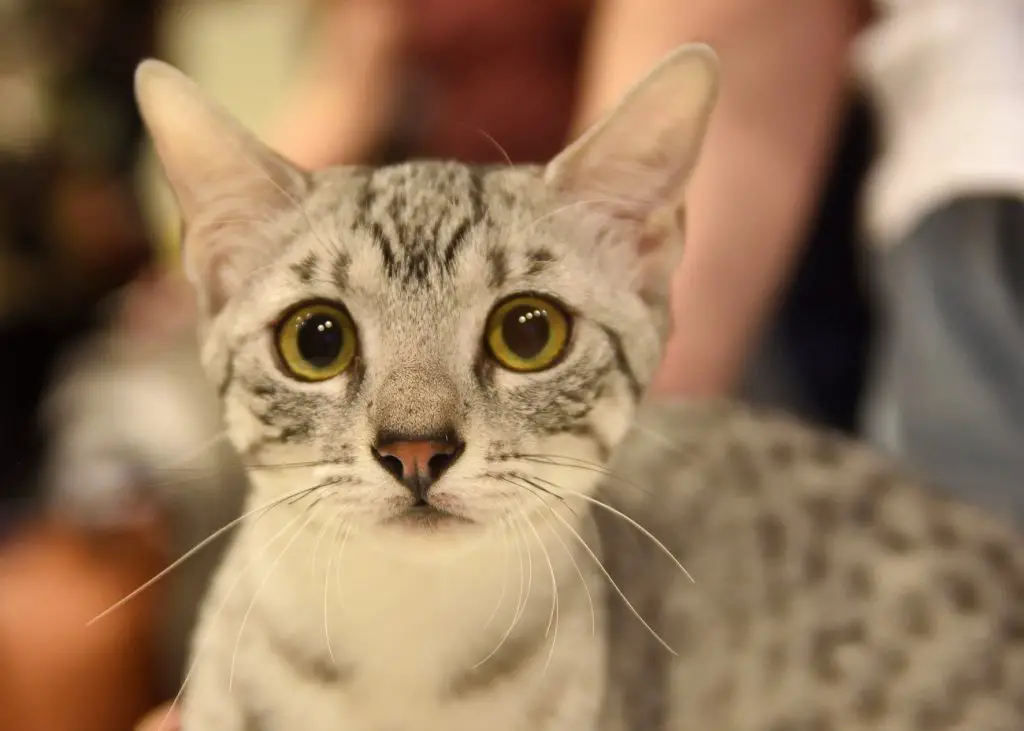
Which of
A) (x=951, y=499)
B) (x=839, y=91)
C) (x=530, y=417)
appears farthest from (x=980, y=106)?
(x=530, y=417)

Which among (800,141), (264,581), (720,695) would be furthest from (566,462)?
(800,141)

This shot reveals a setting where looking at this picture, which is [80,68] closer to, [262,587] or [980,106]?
[262,587]

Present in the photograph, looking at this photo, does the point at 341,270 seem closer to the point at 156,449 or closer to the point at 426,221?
the point at 426,221

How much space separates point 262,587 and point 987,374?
752 millimetres

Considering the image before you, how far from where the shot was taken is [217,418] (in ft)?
1.44

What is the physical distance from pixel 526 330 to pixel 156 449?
252 mm

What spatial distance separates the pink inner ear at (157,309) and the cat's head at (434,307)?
43 mm

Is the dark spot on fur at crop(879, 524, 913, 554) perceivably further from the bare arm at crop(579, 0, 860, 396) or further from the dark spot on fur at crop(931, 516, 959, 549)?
the bare arm at crop(579, 0, 860, 396)

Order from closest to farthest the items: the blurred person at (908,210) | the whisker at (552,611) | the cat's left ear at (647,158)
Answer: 1. the cat's left ear at (647,158)
2. the whisker at (552,611)
3. the blurred person at (908,210)

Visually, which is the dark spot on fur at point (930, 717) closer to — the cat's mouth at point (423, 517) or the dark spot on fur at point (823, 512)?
the dark spot on fur at point (823, 512)

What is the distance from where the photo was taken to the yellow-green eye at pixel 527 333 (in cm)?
35

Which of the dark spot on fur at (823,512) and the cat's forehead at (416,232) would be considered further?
the dark spot on fur at (823,512)

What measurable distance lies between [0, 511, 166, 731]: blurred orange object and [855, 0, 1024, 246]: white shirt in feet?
2.20

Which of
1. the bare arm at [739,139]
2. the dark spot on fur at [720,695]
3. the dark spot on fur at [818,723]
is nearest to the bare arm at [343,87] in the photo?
the bare arm at [739,139]
